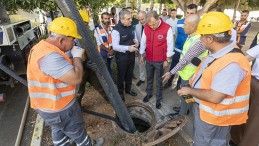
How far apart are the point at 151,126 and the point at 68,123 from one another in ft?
4.98

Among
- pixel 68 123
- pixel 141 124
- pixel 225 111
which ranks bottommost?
pixel 141 124

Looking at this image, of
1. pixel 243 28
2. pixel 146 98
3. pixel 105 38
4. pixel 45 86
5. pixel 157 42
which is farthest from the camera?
pixel 243 28

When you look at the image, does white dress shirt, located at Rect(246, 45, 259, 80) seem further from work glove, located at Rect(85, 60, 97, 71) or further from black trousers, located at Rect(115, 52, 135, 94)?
black trousers, located at Rect(115, 52, 135, 94)

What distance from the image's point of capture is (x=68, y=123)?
234 centimetres

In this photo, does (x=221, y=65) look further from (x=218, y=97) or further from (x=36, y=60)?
(x=36, y=60)

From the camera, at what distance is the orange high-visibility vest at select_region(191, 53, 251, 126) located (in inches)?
68.9

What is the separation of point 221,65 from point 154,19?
195 cm

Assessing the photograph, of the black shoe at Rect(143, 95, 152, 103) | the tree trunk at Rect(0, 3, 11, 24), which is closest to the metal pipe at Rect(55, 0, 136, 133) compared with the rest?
the black shoe at Rect(143, 95, 152, 103)

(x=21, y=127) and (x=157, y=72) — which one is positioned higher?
(x=157, y=72)

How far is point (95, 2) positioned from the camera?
14.5 ft

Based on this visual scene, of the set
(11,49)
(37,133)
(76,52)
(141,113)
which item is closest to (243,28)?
(141,113)

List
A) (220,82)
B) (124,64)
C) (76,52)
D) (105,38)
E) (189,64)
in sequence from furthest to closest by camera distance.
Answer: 1. (105,38)
2. (124,64)
3. (189,64)
4. (76,52)
5. (220,82)

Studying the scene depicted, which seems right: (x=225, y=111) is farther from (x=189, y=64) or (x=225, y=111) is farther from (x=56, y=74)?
(x=56, y=74)

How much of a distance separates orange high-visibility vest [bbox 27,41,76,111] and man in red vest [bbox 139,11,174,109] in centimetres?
204
